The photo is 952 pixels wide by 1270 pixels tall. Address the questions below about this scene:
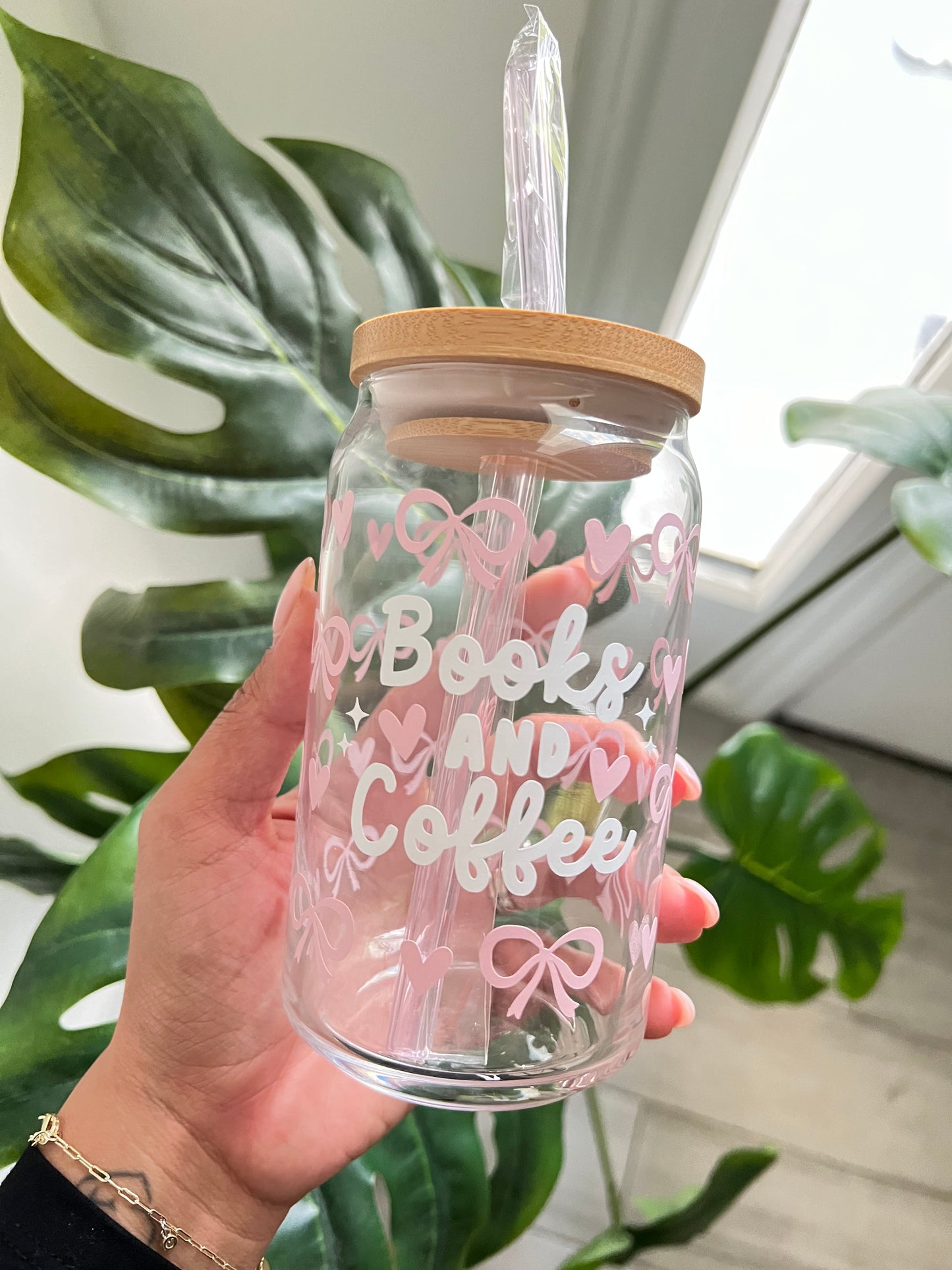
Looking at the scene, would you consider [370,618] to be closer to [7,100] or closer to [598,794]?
[598,794]

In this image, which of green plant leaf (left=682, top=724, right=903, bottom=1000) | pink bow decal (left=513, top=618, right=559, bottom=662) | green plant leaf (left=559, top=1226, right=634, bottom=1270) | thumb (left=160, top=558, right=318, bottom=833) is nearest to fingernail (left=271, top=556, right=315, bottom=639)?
thumb (left=160, top=558, right=318, bottom=833)

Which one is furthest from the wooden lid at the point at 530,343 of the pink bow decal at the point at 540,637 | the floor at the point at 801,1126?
the floor at the point at 801,1126

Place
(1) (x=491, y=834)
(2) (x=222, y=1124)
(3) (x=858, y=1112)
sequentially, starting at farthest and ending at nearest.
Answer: (3) (x=858, y=1112) → (2) (x=222, y=1124) → (1) (x=491, y=834)

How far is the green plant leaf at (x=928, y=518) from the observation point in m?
0.56

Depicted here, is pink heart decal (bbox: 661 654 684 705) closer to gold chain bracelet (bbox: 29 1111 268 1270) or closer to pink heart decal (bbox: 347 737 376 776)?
pink heart decal (bbox: 347 737 376 776)

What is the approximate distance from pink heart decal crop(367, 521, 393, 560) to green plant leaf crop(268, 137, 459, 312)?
8.3 inches

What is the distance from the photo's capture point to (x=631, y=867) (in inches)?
16.5

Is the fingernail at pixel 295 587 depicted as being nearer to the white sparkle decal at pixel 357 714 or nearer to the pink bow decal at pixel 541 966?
the white sparkle decal at pixel 357 714

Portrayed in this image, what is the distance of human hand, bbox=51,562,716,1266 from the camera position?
0.47m

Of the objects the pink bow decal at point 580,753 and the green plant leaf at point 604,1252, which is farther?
the green plant leaf at point 604,1252

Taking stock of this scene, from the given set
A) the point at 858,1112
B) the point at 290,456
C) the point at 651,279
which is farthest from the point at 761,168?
the point at 858,1112

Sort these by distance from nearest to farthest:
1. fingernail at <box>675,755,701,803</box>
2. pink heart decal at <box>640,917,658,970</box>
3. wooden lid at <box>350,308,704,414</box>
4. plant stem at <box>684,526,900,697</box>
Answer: wooden lid at <box>350,308,704,414</box>
pink heart decal at <box>640,917,658,970</box>
fingernail at <box>675,755,701,803</box>
plant stem at <box>684,526,900,697</box>

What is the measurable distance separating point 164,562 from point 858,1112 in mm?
1054

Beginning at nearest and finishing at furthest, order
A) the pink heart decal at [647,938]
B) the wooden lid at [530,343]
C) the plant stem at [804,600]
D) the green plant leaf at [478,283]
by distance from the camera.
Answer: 1. the wooden lid at [530,343]
2. the pink heart decal at [647,938]
3. the green plant leaf at [478,283]
4. the plant stem at [804,600]
